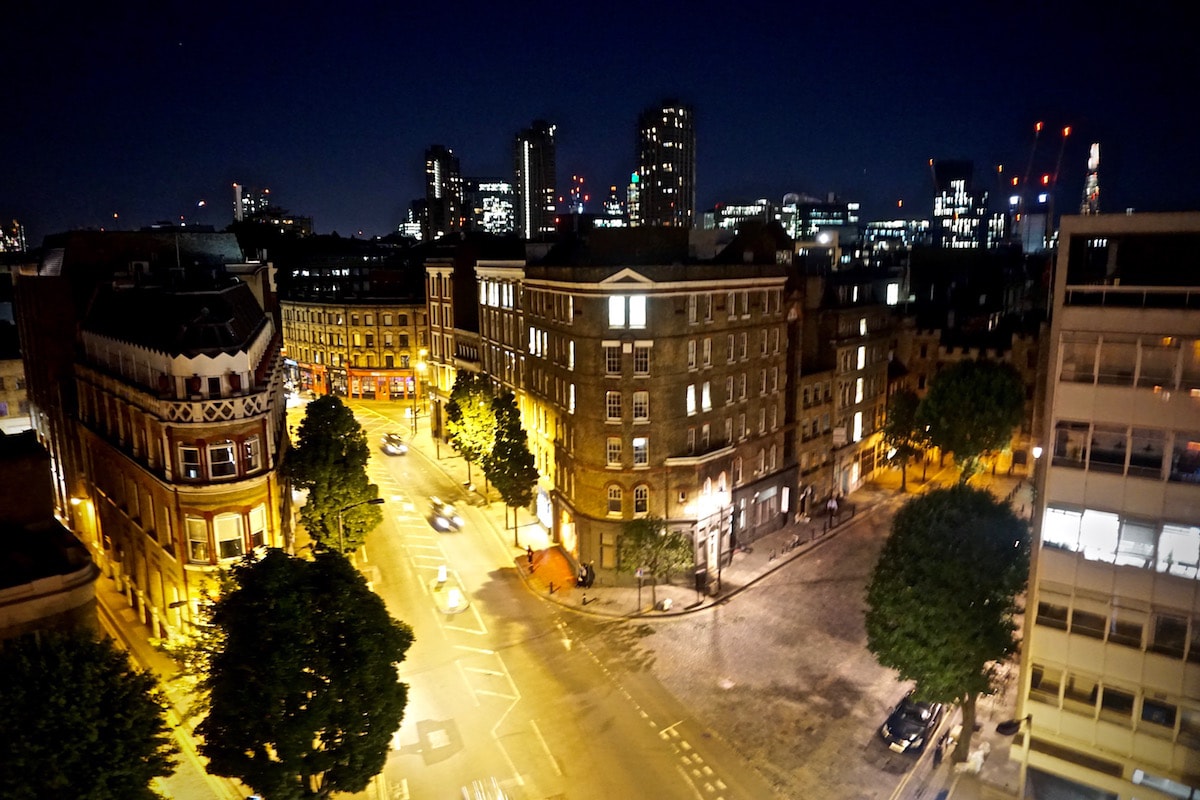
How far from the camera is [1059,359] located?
28.9m

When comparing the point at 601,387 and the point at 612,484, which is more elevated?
the point at 601,387

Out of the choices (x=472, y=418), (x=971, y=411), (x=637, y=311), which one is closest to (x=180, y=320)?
(x=637, y=311)

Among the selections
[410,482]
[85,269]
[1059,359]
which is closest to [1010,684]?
[1059,359]

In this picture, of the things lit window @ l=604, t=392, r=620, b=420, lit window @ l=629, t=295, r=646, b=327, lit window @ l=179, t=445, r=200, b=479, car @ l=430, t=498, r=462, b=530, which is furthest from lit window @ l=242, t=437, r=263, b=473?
lit window @ l=629, t=295, r=646, b=327

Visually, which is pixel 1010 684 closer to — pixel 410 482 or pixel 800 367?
pixel 800 367

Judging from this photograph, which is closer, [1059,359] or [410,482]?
[1059,359]

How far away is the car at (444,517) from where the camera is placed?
62.6 meters

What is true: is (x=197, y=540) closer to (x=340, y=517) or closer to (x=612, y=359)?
(x=340, y=517)

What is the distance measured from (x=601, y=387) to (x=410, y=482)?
3210 cm

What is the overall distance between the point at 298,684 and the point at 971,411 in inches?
2261

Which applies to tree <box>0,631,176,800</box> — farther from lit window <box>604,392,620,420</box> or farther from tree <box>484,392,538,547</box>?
tree <box>484,392,538,547</box>

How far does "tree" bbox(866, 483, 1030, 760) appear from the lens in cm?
3167

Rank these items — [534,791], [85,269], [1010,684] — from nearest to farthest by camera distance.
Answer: [534,791] < [1010,684] < [85,269]

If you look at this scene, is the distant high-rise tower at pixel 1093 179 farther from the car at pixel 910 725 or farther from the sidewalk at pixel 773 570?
the car at pixel 910 725
